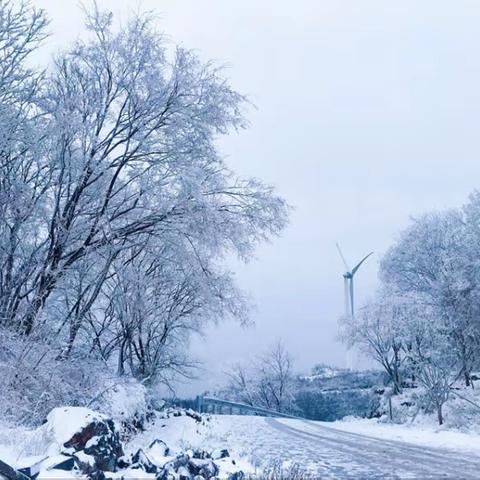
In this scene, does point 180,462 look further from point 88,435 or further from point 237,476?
point 88,435

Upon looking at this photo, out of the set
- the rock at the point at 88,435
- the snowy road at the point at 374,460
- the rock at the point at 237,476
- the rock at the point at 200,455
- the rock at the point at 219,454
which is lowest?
the snowy road at the point at 374,460

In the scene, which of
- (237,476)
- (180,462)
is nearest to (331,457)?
(237,476)

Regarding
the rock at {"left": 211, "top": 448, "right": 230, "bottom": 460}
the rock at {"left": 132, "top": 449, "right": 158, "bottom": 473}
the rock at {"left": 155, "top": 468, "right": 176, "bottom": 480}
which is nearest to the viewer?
the rock at {"left": 155, "top": 468, "right": 176, "bottom": 480}

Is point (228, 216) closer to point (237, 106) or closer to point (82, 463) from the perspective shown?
point (237, 106)

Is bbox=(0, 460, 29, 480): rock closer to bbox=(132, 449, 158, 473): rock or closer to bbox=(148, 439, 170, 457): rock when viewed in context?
bbox=(132, 449, 158, 473): rock

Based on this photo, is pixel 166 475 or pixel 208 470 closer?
pixel 166 475

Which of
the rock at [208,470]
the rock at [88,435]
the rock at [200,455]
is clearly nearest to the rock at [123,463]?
the rock at [88,435]

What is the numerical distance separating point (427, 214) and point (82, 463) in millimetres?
41199

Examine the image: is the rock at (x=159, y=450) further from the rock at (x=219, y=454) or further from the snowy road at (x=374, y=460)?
the snowy road at (x=374, y=460)

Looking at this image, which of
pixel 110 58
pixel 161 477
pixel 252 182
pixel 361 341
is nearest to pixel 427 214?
pixel 361 341

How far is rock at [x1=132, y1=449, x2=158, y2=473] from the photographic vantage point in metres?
8.41

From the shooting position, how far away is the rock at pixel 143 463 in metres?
8.41

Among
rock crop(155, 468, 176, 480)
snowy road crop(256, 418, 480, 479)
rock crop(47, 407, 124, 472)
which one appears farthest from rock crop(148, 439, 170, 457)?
snowy road crop(256, 418, 480, 479)

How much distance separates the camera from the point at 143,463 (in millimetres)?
8570
